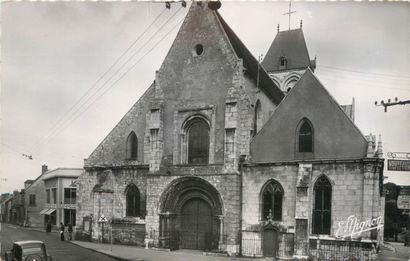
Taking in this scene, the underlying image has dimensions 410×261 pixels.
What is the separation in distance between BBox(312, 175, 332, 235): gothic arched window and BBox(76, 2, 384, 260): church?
0.05 m

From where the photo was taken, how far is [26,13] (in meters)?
14.9

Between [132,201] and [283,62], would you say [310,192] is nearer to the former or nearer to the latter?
[132,201]

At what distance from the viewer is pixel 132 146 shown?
2606 cm

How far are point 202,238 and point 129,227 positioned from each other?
5.05m

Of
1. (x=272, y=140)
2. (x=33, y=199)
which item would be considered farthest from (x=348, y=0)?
(x=33, y=199)

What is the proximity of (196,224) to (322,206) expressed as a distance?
7.27 metres

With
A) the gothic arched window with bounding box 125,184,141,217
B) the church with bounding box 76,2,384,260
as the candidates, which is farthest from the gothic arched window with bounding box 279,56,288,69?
the gothic arched window with bounding box 125,184,141,217

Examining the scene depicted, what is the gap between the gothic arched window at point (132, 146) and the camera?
2584cm

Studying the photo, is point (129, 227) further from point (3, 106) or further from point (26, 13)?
point (26, 13)

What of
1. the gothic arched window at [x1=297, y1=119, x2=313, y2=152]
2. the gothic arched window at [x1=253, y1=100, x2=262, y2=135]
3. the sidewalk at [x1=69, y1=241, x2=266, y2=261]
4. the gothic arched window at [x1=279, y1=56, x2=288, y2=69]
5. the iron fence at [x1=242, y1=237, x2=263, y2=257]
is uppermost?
the gothic arched window at [x1=279, y1=56, x2=288, y2=69]

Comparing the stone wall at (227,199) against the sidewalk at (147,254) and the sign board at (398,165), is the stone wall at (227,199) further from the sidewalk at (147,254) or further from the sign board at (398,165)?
the sign board at (398,165)

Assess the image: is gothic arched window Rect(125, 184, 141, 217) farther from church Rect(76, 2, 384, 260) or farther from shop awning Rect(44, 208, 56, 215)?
shop awning Rect(44, 208, 56, 215)

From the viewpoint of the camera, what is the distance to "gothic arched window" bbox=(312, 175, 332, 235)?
1920cm

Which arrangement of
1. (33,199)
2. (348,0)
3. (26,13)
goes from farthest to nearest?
(33,199)
(26,13)
(348,0)
